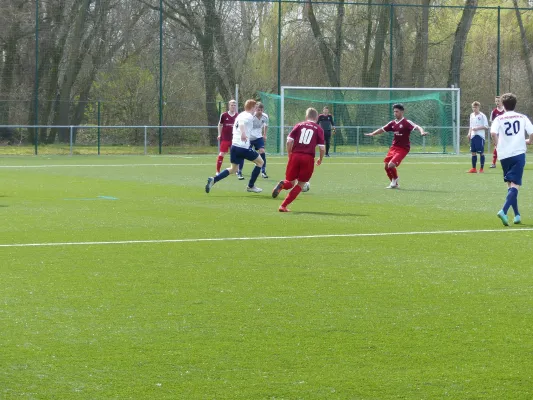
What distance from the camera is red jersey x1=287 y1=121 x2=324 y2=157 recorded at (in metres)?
15.7

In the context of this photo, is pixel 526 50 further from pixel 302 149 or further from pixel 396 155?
pixel 302 149

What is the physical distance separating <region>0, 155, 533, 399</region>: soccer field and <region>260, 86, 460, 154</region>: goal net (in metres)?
24.5

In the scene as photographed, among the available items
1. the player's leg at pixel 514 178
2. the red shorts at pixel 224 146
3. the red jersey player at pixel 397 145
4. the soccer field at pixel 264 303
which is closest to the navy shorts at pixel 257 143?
the red shorts at pixel 224 146

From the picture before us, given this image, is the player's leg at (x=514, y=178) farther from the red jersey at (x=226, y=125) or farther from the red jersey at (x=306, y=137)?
the red jersey at (x=226, y=125)

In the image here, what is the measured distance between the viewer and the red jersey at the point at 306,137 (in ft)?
51.6

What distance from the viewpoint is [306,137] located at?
15.8 metres

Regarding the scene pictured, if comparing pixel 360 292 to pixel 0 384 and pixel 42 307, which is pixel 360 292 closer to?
pixel 42 307

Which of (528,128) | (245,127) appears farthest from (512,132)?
(245,127)

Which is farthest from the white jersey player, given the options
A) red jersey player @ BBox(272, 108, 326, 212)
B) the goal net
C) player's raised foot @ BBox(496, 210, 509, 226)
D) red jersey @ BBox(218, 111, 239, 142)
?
the goal net

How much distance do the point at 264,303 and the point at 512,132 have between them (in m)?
6.82

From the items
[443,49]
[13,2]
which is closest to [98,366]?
[13,2]

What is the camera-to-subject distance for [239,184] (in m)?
22.3

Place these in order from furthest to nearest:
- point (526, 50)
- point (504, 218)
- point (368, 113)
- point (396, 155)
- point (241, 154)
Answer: point (526, 50), point (368, 113), point (396, 155), point (241, 154), point (504, 218)

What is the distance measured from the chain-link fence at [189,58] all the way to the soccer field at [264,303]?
82.0 ft
